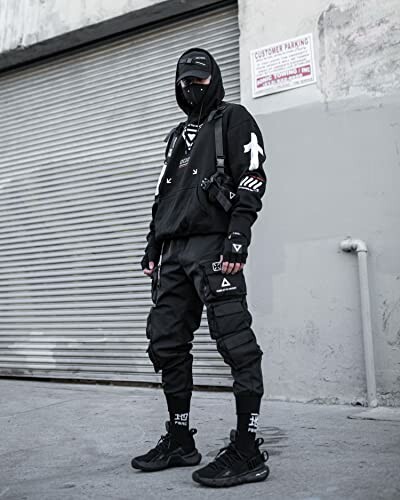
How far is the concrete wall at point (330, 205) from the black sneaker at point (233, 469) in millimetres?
1713

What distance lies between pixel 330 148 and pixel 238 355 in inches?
85.9

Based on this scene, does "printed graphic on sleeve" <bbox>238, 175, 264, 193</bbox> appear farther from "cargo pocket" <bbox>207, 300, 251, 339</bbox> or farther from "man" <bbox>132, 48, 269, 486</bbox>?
"cargo pocket" <bbox>207, 300, 251, 339</bbox>

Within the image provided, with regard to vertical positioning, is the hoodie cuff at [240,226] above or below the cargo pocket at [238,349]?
above

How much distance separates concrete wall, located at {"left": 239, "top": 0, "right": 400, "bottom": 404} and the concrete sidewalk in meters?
0.35

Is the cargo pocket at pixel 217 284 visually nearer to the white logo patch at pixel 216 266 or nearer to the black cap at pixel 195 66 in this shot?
the white logo patch at pixel 216 266

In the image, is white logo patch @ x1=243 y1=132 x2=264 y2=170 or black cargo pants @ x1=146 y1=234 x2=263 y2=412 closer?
black cargo pants @ x1=146 y1=234 x2=263 y2=412

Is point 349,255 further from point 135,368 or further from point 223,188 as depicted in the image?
point 135,368

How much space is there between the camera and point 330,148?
4148 mm

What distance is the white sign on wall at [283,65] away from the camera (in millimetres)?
4340

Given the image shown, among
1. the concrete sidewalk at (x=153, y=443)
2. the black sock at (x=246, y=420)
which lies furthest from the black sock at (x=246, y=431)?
the concrete sidewalk at (x=153, y=443)

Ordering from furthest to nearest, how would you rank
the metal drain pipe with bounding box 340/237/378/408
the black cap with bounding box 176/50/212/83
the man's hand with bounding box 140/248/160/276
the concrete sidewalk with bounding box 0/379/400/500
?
the metal drain pipe with bounding box 340/237/378/408, the man's hand with bounding box 140/248/160/276, the black cap with bounding box 176/50/212/83, the concrete sidewalk with bounding box 0/379/400/500

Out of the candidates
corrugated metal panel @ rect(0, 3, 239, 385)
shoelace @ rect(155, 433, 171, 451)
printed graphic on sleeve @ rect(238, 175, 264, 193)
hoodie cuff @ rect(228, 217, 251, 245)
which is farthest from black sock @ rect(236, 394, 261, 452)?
corrugated metal panel @ rect(0, 3, 239, 385)

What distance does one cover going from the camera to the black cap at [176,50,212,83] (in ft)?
8.98

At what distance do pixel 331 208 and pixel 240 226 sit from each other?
1.75 meters
